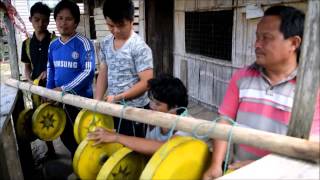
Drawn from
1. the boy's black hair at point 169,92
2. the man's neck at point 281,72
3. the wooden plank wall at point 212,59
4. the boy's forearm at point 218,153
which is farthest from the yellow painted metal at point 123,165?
the wooden plank wall at point 212,59

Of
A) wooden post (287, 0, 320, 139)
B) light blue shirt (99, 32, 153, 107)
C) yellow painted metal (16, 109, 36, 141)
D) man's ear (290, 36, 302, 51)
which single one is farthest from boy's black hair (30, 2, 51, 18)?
wooden post (287, 0, 320, 139)

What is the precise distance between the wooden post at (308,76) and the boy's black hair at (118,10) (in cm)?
159

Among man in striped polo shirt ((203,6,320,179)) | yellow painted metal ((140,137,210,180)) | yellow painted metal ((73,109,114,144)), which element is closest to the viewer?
yellow painted metal ((140,137,210,180))

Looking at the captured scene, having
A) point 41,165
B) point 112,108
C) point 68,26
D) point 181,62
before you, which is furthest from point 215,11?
point 112,108

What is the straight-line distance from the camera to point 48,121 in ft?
10.2

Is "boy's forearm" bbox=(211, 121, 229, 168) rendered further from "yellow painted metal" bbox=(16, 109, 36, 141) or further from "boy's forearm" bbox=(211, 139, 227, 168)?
"yellow painted metal" bbox=(16, 109, 36, 141)

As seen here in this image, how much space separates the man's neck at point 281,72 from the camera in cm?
159

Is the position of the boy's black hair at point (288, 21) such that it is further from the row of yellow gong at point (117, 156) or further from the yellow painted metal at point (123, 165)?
the yellow painted metal at point (123, 165)

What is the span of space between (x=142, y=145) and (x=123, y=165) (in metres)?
0.16

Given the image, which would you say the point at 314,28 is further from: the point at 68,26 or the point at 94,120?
the point at 68,26

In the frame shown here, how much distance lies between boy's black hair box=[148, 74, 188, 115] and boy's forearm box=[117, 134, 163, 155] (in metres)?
0.32

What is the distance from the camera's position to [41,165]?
173 inches

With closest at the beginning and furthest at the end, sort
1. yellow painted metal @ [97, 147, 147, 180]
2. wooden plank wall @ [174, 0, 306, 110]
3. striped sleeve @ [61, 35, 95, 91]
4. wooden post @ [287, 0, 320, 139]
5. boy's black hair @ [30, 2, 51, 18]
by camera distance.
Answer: wooden post @ [287, 0, 320, 139], yellow painted metal @ [97, 147, 147, 180], striped sleeve @ [61, 35, 95, 91], boy's black hair @ [30, 2, 51, 18], wooden plank wall @ [174, 0, 306, 110]

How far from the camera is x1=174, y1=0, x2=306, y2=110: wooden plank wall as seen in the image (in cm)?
495
